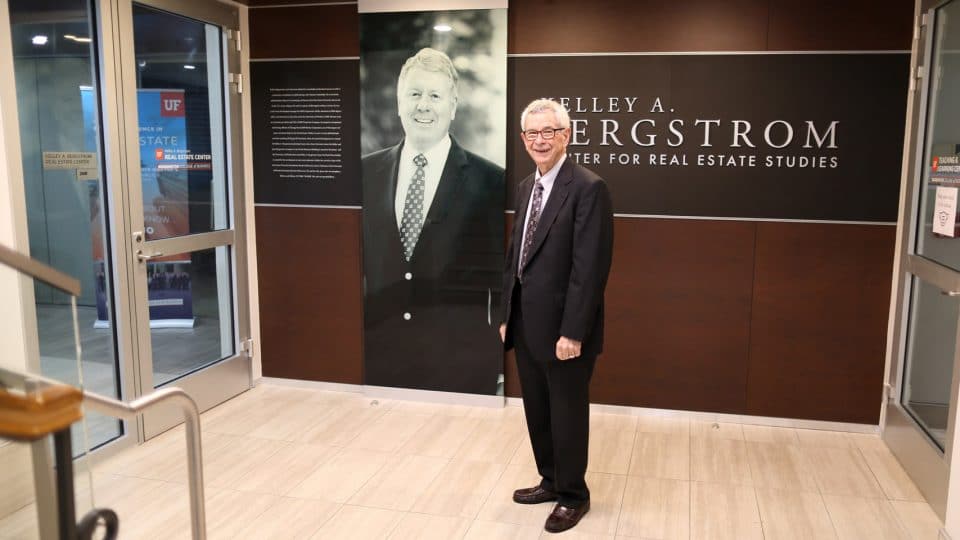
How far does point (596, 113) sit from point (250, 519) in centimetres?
→ 282

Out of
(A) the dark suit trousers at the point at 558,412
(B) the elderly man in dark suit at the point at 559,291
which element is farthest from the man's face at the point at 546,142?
(A) the dark suit trousers at the point at 558,412

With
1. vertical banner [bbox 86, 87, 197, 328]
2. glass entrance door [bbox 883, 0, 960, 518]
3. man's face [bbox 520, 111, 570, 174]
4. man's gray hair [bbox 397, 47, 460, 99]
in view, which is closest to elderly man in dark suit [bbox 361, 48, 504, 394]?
man's gray hair [bbox 397, 47, 460, 99]

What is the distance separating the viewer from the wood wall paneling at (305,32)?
4.71 m

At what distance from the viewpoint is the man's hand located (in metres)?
3.03

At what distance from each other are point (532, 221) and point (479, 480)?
1.34m

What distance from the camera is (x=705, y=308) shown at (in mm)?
4418

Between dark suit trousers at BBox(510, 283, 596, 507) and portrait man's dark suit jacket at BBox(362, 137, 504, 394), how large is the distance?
4.29ft

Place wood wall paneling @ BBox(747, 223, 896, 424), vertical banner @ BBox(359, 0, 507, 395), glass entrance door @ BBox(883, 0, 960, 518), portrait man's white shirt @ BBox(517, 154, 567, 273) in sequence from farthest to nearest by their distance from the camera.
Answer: vertical banner @ BBox(359, 0, 507, 395) → wood wall paneling @ BBox(747, 223, 896, 424) → glass entrance door @ BBox(883, 0, 960, 518) → portrait man's white shirt @ BBox(517, 154, 567, 273)

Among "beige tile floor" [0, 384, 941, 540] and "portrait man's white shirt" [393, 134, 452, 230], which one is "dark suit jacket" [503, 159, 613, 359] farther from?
"portrait man's white shirt" [393, 134, 452, 230]

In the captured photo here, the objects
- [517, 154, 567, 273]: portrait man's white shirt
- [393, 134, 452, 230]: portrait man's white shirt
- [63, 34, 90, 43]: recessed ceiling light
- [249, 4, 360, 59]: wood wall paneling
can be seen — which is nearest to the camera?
[517, 154, 567, 273]: portrait man's white shirt

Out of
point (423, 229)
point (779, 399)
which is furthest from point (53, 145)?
point (779, 399)

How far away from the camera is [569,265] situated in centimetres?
310

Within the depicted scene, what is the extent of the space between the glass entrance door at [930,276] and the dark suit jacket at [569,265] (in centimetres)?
156

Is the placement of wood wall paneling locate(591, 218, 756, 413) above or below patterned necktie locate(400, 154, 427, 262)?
below
